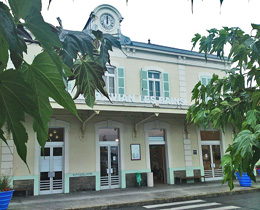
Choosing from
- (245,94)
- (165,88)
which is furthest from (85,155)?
(245,94)

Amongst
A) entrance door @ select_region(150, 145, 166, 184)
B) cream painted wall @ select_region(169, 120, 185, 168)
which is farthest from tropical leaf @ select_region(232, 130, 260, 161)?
entrance door @ select_region(150, 145, 166, 184)

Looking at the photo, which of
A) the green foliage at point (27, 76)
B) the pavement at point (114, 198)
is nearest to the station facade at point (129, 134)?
the pavement at point (114, 198)

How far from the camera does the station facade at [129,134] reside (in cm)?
1156

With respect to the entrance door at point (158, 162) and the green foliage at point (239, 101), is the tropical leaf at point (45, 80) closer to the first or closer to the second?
the green foliage at point (239, 101)

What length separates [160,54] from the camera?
14359 millimetres

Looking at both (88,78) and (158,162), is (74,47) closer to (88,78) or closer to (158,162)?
(88,78)

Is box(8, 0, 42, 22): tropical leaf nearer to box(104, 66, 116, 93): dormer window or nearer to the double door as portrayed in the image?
the double door

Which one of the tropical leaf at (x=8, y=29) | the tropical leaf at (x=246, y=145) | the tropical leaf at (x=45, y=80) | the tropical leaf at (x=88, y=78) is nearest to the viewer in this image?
the tropical leaf at (x=8, y=29)

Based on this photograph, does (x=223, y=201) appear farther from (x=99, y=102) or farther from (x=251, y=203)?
(x=99, y=102)

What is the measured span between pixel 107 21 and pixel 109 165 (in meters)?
6.87

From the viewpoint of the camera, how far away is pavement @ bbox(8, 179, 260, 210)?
346 inches

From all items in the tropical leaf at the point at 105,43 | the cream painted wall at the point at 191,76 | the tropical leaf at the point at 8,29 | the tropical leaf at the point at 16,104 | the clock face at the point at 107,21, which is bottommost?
the tropical leaf at the point at 16,104

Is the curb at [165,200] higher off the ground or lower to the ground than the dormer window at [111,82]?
lower

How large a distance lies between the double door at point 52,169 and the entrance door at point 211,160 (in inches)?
294
